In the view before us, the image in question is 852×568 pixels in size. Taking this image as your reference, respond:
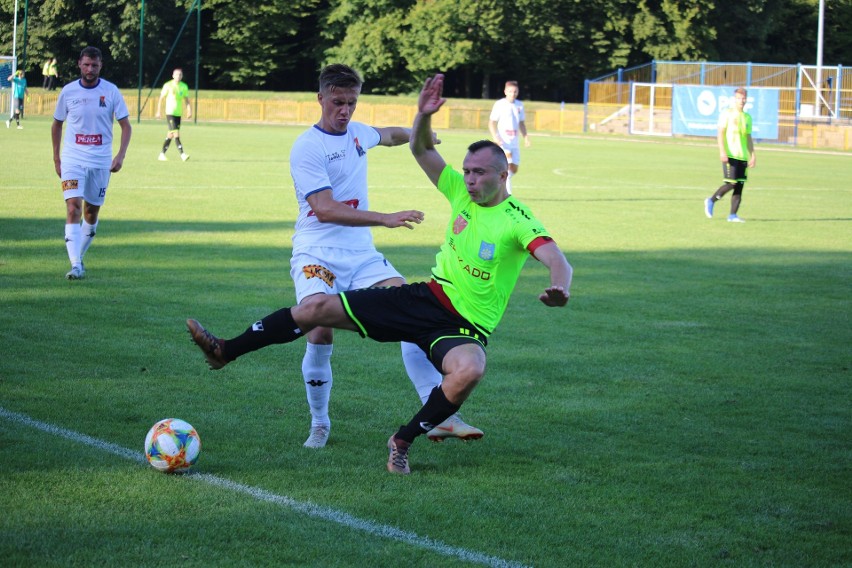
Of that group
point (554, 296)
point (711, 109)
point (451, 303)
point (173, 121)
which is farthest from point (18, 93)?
point (554, 296)

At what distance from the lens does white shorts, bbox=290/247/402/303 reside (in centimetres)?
626

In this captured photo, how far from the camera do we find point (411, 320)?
19.0ft

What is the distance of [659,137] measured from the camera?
5019 cm

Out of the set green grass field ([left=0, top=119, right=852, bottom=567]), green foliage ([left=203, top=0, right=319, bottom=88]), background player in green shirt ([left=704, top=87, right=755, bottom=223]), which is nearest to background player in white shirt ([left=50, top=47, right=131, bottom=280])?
green grass field ([left=0, top=119, right=852, bottom=567])

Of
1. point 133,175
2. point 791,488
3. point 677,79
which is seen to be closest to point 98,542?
point 791,488

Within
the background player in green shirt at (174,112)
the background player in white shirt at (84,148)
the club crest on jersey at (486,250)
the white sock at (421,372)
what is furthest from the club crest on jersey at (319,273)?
the background player in green shirt at (174,112)

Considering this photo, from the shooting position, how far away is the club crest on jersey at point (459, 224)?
585 centimetres

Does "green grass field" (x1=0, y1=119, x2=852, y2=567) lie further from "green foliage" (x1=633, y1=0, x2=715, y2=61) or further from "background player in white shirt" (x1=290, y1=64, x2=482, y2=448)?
"green foliage" (x1=633, y1=0, x2=715, y2=61)

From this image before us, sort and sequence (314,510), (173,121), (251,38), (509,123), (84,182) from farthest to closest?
(251,38)
(173,121)
(509,123)
(84,182)
(314,510)

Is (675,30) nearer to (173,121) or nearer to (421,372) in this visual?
(173,121)

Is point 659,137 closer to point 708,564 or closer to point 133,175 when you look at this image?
point 133,175

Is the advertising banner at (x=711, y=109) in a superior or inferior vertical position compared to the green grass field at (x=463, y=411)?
superior

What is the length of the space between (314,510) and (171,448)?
2.73 feet

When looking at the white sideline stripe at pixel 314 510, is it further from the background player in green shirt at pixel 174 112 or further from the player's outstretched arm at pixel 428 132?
the background player in green shirt at pixel 174 112
